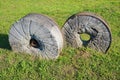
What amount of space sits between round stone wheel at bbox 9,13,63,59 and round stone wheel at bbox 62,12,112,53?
51 cm

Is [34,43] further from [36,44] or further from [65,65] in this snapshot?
[65,65]

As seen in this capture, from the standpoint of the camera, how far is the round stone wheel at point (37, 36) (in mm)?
7340

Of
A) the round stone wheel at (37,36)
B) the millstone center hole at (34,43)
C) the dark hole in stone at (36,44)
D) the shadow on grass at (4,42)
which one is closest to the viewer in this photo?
the round stone wheel at (37,36)

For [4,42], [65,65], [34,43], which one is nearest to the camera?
[65,65]

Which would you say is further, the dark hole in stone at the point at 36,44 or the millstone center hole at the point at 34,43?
the millstone center hole at the point at 34,43

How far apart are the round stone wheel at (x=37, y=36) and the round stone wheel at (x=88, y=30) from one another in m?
0.51

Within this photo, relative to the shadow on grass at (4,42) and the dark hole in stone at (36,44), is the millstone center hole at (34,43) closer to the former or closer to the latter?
the dark hole in stone at (36,44)

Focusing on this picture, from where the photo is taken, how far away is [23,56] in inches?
306

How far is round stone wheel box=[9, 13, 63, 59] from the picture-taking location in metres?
7.34

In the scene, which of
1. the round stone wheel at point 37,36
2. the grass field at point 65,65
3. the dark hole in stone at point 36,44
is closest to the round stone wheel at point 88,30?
the grass field at point 65,65

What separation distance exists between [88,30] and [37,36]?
1.36m

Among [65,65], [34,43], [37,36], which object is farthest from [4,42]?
Result: [65,65]

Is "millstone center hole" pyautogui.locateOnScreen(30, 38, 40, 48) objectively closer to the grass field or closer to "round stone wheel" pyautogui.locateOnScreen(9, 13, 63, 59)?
"round stone wheel" pyautogui.locateOnScreen(9, 13, 63, 59)

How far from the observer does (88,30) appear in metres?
7.86
